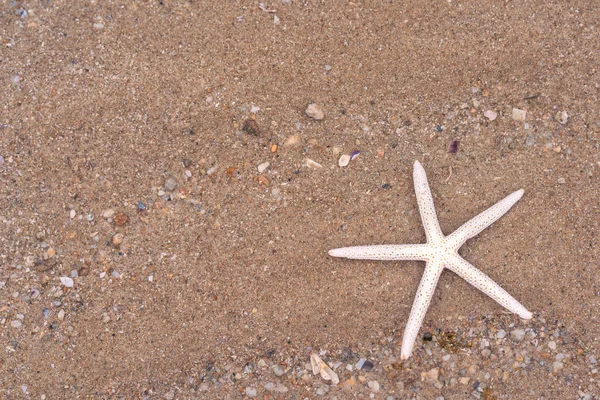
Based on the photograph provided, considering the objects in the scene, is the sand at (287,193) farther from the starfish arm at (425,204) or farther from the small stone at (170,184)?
the starfish arm at (425,204)

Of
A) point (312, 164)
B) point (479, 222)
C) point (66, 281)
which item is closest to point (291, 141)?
point (312, 164)

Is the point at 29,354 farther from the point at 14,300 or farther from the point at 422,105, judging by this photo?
the point at 422,105

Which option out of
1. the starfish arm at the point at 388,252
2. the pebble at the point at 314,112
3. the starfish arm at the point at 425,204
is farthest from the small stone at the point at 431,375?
the pebble at the point at 314,112

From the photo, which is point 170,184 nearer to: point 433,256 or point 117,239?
point 117,239

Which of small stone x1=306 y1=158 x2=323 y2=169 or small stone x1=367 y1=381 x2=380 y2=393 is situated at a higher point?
small stone x1=306 y1=158 x2=323 y2=169

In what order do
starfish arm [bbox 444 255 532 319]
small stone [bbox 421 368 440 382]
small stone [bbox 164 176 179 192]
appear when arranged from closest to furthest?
starfish arm [bbox 444 255 532 319] < small stone [bbox 421 368 440 382] < small stone [bbox 164 176 179 192]

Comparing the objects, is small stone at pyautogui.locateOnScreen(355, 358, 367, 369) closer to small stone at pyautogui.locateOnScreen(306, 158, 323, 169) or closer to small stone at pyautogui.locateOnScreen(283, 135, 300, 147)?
small stone at pyautogui.locateOnScreen(306, 158, 323, 169)

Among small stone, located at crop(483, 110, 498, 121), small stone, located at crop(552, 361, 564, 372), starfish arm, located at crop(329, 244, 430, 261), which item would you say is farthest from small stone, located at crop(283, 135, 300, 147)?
small stone, located at crop(552, 361, 564, 372)
